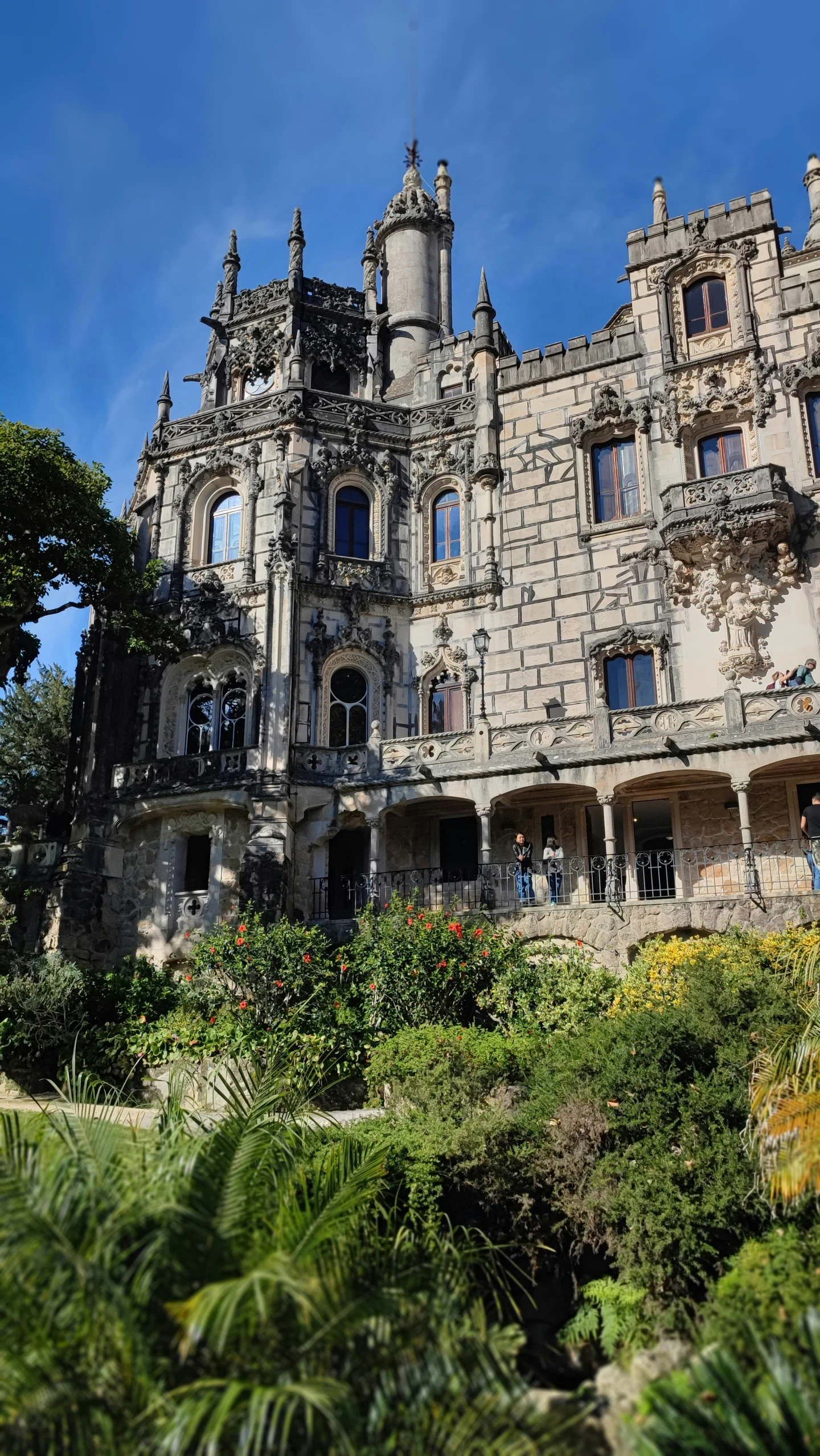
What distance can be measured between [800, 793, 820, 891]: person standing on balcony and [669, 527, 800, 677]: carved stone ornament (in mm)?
4067

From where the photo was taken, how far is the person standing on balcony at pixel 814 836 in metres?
19.3

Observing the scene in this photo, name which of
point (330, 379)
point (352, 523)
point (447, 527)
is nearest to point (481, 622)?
point (447, 527)

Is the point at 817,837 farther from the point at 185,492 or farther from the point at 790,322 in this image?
the point at 185,492

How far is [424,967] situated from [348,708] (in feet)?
33.3

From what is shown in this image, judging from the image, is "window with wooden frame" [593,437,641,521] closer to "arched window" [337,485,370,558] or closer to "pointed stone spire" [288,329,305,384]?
"arched window" [337,485,370,558]

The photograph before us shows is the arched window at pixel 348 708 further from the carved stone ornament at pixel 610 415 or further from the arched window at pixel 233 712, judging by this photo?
the carved stone ornament at pixel 610 415

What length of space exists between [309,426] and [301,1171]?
78.1ft

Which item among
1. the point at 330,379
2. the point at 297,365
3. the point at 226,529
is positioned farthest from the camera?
the point at 330,379

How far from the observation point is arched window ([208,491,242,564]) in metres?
29.0

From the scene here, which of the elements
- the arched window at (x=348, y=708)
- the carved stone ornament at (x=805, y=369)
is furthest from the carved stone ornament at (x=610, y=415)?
the arched window at (x=348, y=708)

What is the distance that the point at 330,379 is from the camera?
31.2 m

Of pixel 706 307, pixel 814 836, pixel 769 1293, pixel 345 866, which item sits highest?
pixel 706 307

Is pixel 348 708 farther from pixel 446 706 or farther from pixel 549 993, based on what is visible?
pixel 549 993

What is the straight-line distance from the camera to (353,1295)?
264 inches
